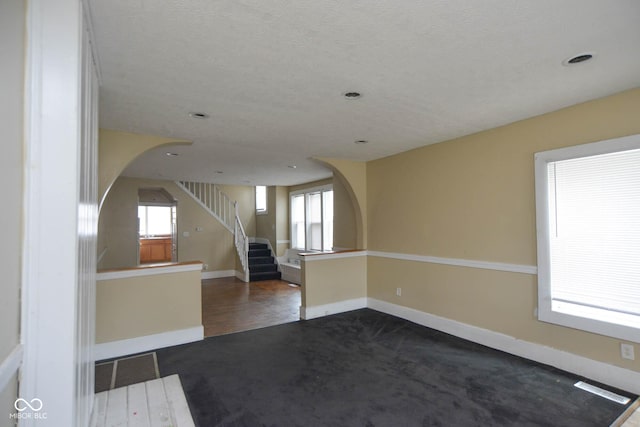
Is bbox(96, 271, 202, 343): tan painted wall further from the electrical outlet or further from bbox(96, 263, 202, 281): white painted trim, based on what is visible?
the electrical outlet

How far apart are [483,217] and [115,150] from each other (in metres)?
4.33

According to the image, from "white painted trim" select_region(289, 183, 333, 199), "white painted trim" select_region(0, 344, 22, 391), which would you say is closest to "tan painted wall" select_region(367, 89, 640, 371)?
"white painted trim" select_region(289, 183, 333, 199)

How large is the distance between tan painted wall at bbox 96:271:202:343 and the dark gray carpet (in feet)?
1.12

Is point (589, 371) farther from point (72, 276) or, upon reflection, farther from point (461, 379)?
point (72, 276)

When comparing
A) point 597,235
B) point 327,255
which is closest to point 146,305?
point 327,255

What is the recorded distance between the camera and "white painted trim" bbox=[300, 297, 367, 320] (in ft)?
15.2

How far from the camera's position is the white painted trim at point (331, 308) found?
4625mm

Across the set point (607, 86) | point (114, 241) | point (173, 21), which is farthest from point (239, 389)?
point (114, 241)

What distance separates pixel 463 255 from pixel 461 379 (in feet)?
4.88

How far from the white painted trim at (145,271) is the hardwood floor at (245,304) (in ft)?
3.17

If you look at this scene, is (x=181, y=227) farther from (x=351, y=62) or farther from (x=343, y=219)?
(x=351, y=62)

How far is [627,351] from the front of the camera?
2529 millimetres

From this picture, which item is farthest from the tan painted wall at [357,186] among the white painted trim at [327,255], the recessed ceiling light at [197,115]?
the recessed ceiling light at [197,115]

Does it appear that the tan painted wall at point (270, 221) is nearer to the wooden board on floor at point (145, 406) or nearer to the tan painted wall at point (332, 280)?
the tan painted wall at point (332, 280)
